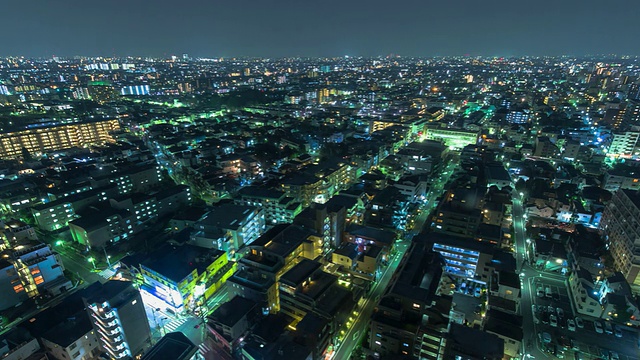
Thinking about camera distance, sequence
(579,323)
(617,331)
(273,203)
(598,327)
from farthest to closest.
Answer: (273,203) < (579,323) < (598,327) < (617,331)

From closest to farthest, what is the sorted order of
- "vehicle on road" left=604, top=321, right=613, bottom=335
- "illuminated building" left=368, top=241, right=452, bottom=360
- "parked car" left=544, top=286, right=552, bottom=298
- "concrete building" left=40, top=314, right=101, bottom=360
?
"illuminated building" left=368, top=241, right=452, bottom=360 < "concrete building" left=40, top=314, right=101, bottom=360 < "vehicle on road" left=604, top=321, right=613, bottom=335 < "parked car" left=544, top=286, right=552, bottom=298

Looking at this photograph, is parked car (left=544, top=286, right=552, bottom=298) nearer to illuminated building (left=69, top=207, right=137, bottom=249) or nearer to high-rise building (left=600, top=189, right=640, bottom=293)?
high-rise building (left=600, top=189, right=640, bottom=293)

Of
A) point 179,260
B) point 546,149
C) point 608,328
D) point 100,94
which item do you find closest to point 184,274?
point 179,260

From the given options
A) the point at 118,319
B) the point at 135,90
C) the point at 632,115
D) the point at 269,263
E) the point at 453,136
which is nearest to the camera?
the point at 118,319

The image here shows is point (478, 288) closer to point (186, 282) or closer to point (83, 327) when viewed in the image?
point (186, 282)

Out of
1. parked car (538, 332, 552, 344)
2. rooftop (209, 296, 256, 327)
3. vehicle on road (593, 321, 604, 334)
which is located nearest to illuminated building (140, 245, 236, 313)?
rooftop (209, 296, 256, 327)

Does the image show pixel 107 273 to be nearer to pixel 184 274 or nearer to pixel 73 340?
pixel 184 274

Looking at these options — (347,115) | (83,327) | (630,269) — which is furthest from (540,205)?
(347,115)

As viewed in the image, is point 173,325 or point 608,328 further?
point 173,325
